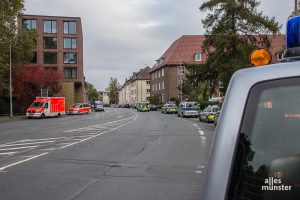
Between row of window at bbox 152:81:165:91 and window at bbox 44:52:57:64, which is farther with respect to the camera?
row of window at bbox 152:81:165:91

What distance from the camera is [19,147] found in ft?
49.9

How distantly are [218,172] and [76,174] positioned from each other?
7.56m

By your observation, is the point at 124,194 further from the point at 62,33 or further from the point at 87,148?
the point at 62,33

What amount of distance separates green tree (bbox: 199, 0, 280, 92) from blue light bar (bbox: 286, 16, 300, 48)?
32675mm

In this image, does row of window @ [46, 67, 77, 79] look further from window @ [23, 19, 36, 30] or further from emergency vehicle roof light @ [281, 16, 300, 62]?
emergency vehicle roof light @ [281, 16, 300, 62]

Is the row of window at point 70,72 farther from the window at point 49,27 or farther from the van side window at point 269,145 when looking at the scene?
the van side window at point 269,145

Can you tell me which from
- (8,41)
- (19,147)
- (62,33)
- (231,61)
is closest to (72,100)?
(62,33)

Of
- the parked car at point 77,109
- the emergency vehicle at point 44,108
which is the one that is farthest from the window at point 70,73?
the emergency vehicle at point 44,108

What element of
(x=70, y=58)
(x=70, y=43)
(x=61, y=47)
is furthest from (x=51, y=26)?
(x=70, y=58)

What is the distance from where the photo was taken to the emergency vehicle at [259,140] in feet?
6.56

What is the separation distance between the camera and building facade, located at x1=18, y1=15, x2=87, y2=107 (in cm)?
7900

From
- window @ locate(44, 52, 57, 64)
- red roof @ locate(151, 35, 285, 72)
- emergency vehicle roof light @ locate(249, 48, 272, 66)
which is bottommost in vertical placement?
emergency vehicle roof light @ locate(249, 48, 272, 66)

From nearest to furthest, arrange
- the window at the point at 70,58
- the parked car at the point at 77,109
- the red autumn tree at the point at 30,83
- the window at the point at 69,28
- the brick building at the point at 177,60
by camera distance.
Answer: the red autumn tree at the point at 30,83 → the parked car at the point at 77,109 → the window at the point at 70,58 → the window at the point at 69,28 → the brick building at the point at 177,60

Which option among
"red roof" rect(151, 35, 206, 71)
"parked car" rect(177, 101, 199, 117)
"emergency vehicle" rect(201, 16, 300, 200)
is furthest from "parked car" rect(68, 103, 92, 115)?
"emergency vehicle" rect(201, 16, 300, 200)
